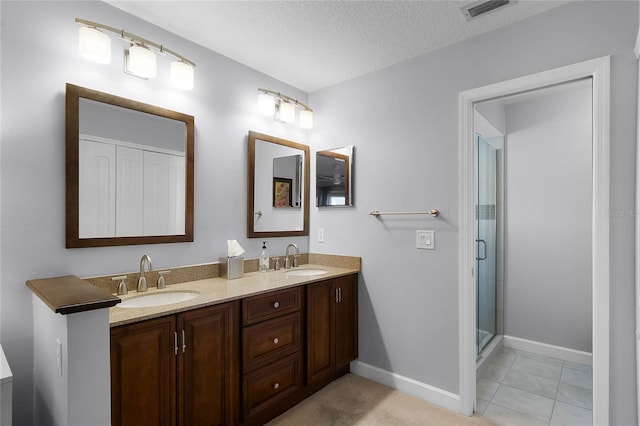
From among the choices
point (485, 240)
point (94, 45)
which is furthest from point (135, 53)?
point (485, 240)

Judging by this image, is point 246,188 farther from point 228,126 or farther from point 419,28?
point 419,28

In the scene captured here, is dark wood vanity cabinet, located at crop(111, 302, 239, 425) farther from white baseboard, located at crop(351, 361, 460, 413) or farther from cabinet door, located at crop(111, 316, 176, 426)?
white baseboard, located at crop(351, 361, 460, 413)

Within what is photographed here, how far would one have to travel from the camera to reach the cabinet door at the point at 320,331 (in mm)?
2363

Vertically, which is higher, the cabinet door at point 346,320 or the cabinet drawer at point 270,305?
the cabinet drawer at point 270,305

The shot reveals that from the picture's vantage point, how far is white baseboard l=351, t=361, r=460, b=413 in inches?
90.2

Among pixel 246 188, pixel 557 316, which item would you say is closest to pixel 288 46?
pixel 246 188

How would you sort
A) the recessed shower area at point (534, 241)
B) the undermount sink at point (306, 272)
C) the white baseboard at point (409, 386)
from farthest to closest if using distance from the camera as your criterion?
the recessed shower area at point (534, 241) < the undermount sink at point (306, 272) < the white baseboard at point (409, 386)

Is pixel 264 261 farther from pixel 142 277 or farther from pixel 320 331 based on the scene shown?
pixel 142 277

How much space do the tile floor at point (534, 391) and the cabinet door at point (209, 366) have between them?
1682 mm

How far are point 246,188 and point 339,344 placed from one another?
4.65ft

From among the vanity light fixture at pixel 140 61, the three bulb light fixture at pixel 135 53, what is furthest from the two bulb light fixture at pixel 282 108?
the vanity light fixture at pixel 140 61

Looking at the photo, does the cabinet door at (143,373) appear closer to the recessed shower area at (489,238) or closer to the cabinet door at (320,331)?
the cabinet door at (320,331)

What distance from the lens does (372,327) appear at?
8.94 ft

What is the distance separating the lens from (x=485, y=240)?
3023mm
